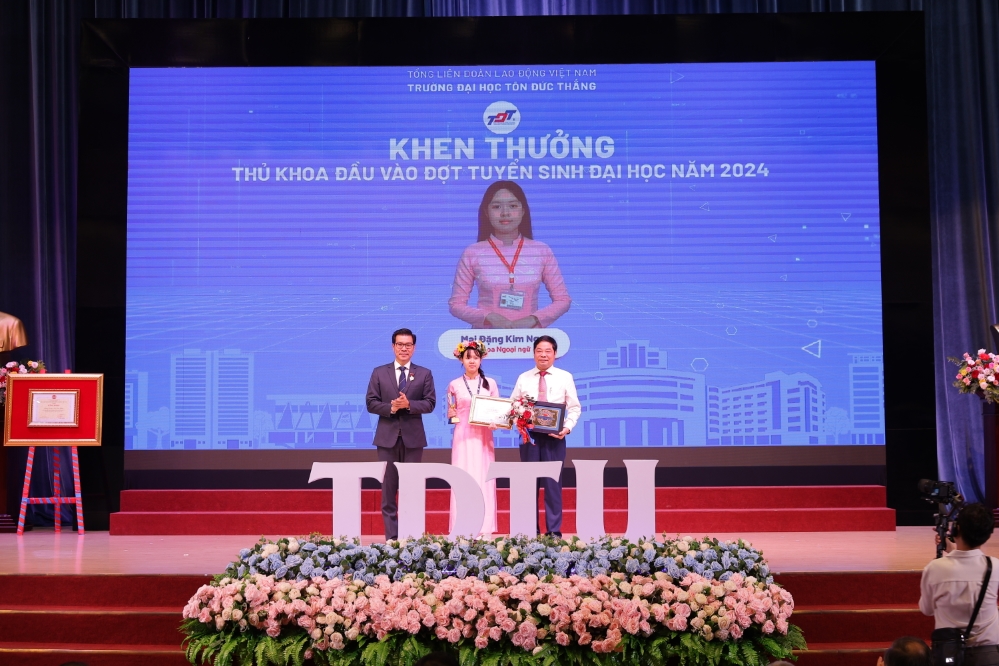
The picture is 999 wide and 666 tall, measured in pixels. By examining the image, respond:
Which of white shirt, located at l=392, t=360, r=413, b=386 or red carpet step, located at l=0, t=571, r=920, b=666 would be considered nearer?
red carpet step, located at l=0, t=571, r=920, b=666

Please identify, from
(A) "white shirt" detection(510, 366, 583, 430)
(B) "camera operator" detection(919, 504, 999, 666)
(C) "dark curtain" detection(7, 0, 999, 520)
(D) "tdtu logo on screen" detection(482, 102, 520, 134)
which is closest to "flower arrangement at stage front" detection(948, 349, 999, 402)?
(C) "dark curtain" detection(7, 0, 999, 520)

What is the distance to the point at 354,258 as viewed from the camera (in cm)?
834

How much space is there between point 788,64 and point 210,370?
211 inches

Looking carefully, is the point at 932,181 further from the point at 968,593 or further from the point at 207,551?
the point at 207,551

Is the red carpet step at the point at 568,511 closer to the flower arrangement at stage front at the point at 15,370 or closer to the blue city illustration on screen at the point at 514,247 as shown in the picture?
the blue city illustration on screen at the point at 514,247

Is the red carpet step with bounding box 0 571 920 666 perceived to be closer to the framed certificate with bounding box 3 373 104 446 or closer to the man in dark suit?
the man in dark suit

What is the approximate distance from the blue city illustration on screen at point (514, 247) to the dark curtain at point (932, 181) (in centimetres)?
115

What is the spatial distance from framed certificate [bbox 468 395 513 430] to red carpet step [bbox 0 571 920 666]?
200 centimetres

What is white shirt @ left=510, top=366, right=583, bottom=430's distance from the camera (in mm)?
6789

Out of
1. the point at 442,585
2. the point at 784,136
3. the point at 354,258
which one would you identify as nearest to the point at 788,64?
the point at 784,136

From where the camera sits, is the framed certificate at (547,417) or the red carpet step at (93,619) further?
the framed certificate at (547,417)

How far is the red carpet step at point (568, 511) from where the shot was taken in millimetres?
7789

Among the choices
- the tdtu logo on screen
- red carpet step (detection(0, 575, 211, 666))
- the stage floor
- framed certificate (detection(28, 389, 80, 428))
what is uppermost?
the tdtu logo on screen

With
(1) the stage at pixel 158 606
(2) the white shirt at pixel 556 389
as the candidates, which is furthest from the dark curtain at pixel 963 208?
(2) the white shirt at pixel 556 389
